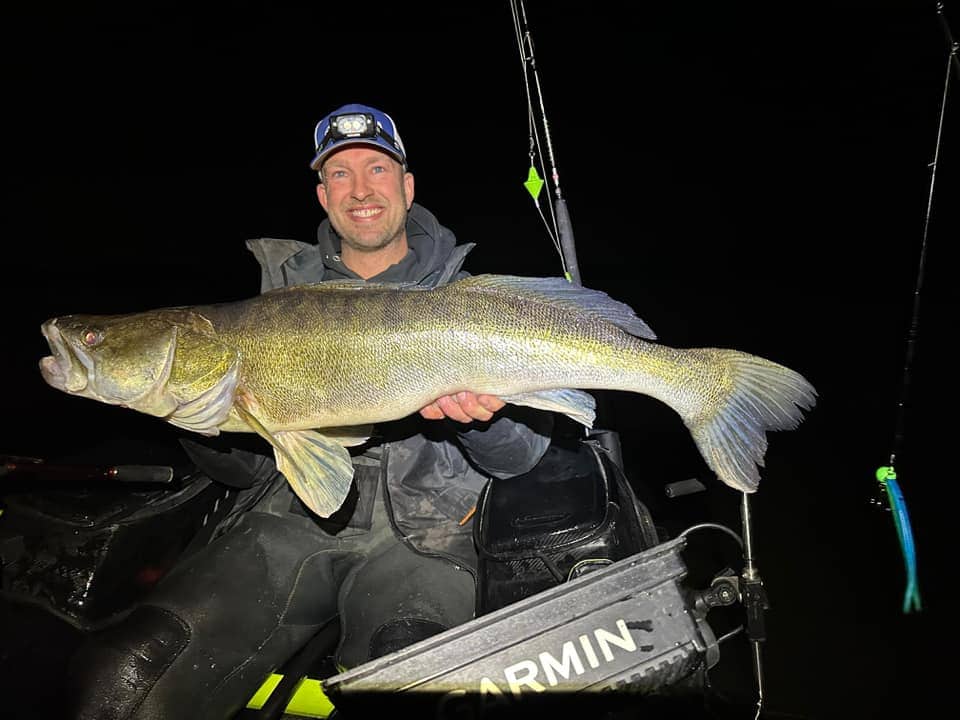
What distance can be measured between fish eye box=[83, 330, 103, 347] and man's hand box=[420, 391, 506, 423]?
1371 millimetres

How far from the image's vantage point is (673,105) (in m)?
29.3

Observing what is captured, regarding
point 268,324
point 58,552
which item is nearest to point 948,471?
point 268,324

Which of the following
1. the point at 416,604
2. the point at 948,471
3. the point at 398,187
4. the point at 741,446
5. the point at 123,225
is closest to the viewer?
the point at 741,446

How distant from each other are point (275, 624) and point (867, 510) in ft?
17.4

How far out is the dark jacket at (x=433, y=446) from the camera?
92.0 inches

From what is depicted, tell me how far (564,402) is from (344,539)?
54.4 inches

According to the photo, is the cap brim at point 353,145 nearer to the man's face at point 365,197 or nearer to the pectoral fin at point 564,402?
the man's face at point 365,197

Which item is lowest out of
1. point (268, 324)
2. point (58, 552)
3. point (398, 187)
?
point (58, 552)

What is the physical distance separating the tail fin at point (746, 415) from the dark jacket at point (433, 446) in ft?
2.45

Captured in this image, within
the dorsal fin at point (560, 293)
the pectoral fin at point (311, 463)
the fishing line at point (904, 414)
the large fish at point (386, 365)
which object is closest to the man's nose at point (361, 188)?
the large fish at point (386, 365)

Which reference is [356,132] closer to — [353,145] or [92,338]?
[353,145]

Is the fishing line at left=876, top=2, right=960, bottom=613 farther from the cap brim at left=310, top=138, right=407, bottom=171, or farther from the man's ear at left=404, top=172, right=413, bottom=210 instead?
the cap brim at left=310, top=138, right=407, bottom=171

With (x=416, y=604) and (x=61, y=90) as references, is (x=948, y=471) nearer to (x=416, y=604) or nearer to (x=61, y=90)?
(x=416, y=604)

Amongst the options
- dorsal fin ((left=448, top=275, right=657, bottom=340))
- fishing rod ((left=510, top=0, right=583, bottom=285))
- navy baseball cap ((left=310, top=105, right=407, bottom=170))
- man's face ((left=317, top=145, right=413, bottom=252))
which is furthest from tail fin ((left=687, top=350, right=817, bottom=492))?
navy baseball cap ((left=310, top=105, right=407, bottom=170))
